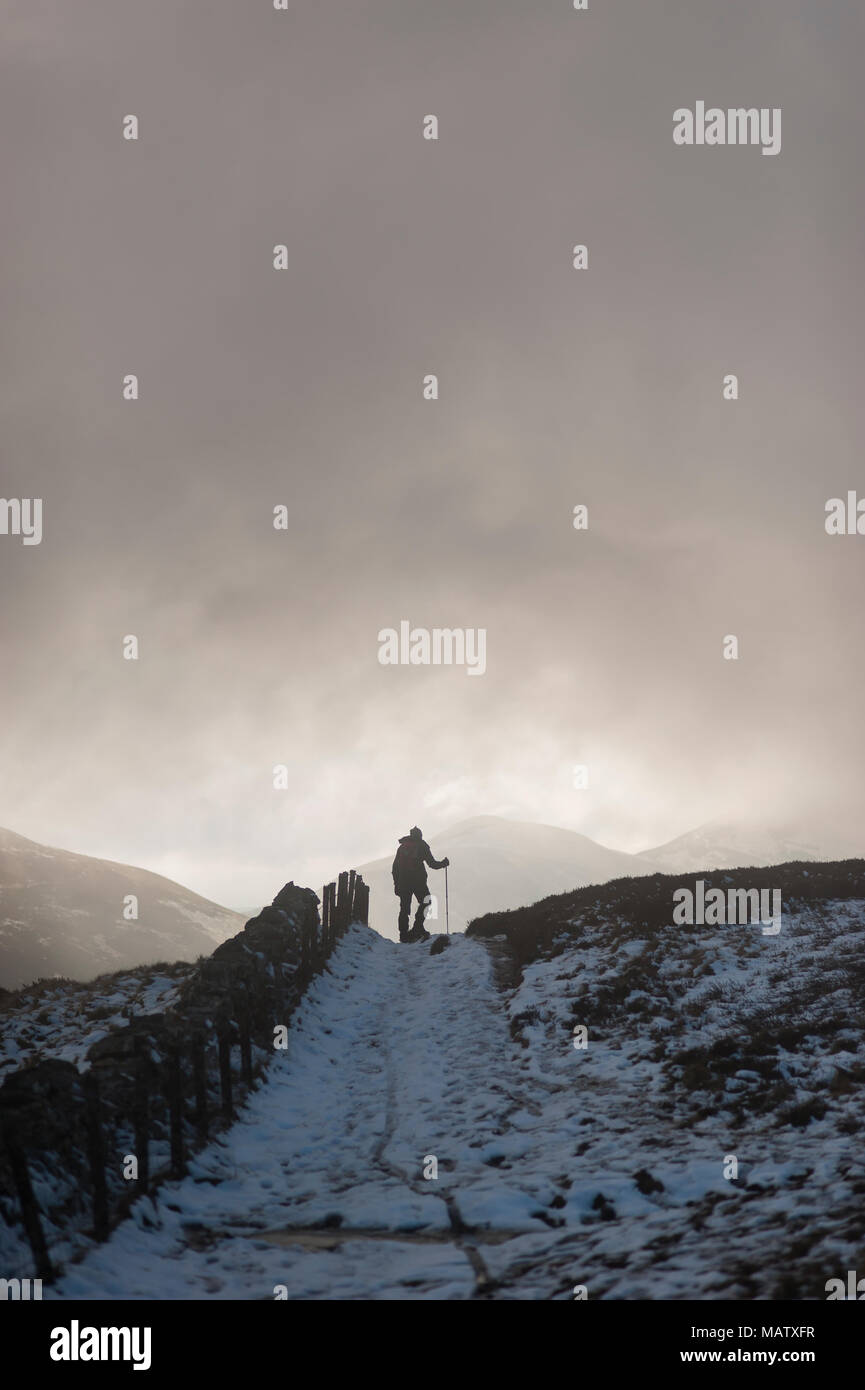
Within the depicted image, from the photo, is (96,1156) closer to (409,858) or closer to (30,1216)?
(30,1216)

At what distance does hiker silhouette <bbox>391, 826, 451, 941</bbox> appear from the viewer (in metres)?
28.0

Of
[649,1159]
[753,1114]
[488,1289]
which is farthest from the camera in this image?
[753,1114]

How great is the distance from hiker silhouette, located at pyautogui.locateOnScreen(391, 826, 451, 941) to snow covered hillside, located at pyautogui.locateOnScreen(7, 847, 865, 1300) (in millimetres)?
9685

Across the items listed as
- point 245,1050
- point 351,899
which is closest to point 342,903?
point 351,899

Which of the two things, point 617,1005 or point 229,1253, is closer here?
point 229,1253

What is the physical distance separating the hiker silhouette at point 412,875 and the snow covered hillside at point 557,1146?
31.8 feet

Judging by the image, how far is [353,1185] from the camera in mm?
9125

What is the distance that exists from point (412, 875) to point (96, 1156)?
20605 millimetres

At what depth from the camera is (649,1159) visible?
29.0 feet

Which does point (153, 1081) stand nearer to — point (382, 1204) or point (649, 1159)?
point (382, 1204)

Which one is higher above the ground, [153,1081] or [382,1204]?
[153,1081]
